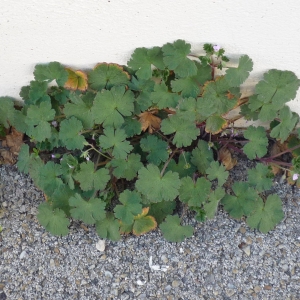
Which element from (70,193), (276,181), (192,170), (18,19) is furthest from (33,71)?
(276,181)

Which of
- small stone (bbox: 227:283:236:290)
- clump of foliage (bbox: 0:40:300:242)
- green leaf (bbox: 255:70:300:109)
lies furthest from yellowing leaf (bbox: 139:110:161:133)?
small stone (bbox: 227:283:236:290)

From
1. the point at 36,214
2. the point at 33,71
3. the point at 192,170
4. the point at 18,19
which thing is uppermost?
the point at 18,19

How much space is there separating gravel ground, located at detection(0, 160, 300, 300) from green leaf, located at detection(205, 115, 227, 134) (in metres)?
0.51

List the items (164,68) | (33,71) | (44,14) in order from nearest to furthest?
1. (44,14)
2. (164,68)
3. (33,71)

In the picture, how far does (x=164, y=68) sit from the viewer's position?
2.14 m

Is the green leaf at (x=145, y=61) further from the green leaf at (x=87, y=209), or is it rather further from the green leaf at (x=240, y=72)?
the green leaf at (x=87, y=209)

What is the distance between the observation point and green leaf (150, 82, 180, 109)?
2.18 meters

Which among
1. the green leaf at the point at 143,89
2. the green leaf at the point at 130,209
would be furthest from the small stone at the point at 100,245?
the green leaf at the point at 143,89

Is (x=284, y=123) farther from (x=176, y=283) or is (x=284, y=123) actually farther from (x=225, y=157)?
(x=176, y=283)

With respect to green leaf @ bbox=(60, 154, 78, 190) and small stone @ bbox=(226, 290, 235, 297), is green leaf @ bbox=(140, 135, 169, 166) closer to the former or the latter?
green leaf @ bbox=(60, 154, 78, 190)

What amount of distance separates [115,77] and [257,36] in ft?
2.41

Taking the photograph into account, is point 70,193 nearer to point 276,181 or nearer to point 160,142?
point 160,142

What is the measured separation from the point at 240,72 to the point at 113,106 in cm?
66

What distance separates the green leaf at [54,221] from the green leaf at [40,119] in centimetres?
39
